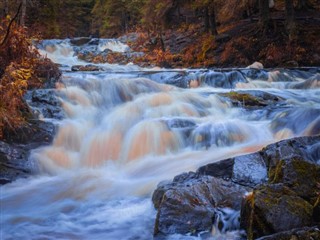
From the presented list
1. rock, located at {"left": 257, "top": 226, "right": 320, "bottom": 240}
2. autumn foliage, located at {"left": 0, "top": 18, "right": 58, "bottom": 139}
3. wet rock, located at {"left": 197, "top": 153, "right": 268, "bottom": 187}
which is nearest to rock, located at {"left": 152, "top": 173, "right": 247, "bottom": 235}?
wet rock, located at {"left": 197, "top": 153, "right": 268, "bottom": 187}

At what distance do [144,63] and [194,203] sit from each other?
1730 cm

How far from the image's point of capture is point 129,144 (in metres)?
8.30

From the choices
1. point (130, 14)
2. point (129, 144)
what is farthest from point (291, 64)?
point (130, 14)

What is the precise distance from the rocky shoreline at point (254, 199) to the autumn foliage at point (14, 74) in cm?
364

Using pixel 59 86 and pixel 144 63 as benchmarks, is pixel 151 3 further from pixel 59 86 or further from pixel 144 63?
pixel 59 86

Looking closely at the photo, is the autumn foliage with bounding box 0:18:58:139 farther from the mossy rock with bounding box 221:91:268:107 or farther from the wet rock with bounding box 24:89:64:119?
the mossy rock with bounding box 221:91:268:107

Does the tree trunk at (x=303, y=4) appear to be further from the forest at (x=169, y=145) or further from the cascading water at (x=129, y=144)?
the cascading water at (x=129, y=144)

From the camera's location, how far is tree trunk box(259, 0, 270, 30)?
638 inches

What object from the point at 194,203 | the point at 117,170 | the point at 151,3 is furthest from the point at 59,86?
the point at 151,3

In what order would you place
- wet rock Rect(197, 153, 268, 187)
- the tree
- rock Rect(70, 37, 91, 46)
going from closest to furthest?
wet rock Rect(197, 153, 268, 187)
the tree
rock Rect(70, 37, 91, 46)

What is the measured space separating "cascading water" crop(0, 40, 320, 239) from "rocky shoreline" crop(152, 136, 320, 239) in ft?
0.51

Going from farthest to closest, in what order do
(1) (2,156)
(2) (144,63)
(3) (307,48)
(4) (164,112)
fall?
1. (2) (144,63)
2. (3) (307,48)
3. (4) (164,112)
4. (1) (2,156)

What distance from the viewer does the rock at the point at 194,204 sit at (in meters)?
4.22

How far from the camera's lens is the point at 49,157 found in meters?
7.41
